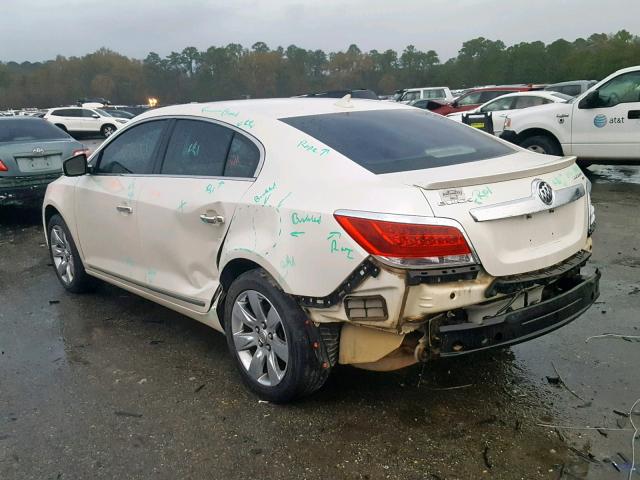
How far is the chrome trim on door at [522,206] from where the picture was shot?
8.62ft

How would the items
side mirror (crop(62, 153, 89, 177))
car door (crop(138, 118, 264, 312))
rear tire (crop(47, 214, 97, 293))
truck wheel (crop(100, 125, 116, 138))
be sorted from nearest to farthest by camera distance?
car door (crop(138, 118, 264, 312)), side mirror (crop(62, 153, 89, 177)), rear tire (crop(47, 214, 97, 293)), truck wheel (crop(100, 125, 116, 138))

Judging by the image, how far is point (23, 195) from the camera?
8164 mm

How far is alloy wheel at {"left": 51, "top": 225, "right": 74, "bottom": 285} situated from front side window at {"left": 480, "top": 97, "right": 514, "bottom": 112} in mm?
11874

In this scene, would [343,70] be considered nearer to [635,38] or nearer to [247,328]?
[635,38]

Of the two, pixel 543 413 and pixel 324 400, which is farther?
pixel 324 400

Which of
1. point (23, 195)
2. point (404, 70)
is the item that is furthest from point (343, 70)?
point (23, 195)

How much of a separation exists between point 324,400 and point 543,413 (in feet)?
3.71

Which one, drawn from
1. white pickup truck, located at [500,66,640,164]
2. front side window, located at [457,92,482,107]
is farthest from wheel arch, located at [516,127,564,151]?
front side window, located at [457,92,482,107]

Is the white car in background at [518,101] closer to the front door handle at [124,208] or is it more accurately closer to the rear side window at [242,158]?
the front door handle at [124,208]

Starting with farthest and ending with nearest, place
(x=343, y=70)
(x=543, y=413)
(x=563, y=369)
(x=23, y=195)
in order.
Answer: (x=343, y=70) < (x=23, y=195) < (x=563, y=369) < (x=543, y=413)

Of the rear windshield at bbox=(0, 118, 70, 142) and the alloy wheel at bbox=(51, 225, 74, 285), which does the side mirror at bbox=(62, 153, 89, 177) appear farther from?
the rear windshield at bbox=(0, 118, 70, 142)

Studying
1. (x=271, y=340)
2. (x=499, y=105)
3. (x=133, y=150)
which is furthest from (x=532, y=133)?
(x=271, y=340)

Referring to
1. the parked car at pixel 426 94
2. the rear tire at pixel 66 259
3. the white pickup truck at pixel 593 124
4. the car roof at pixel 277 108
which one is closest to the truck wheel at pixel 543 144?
the white pickup truck at pixel 593 124

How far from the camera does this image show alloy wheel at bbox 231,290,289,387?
3.09 metres
